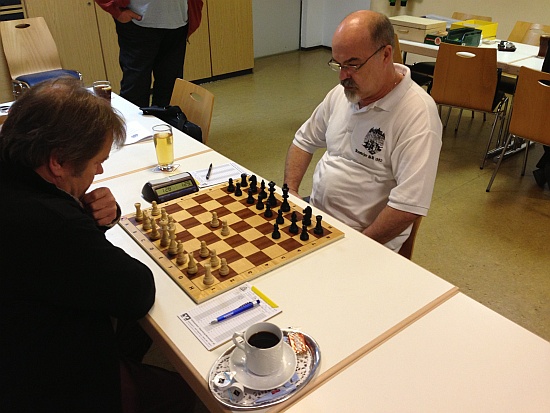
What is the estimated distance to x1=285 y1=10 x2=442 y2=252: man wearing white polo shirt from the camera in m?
1.62

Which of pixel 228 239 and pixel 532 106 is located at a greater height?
pixel 228 239

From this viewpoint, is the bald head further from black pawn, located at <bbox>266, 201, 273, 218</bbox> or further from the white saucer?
the white saucer

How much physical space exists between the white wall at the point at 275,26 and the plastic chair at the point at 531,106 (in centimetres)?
411

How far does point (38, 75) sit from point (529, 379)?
3.85 m

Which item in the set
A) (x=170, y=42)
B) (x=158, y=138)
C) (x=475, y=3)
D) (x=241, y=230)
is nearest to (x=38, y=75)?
(x=170, y=42)

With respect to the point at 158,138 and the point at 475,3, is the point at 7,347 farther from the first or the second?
the point at 475,3

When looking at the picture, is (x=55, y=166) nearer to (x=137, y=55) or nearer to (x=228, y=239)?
(x=228, y=239)

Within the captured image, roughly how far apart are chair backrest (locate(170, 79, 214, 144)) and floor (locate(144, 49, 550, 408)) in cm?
97

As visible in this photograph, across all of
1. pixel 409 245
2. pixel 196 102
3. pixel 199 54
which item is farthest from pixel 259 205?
pixel 199 54

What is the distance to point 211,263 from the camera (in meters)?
1.25

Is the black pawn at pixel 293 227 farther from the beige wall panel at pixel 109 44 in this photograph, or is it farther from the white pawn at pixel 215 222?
the beige wall panel at pixel 109 44

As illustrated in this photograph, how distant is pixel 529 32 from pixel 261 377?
14.8ft

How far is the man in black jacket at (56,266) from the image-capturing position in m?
0.99

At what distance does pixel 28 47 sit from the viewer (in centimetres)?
385
